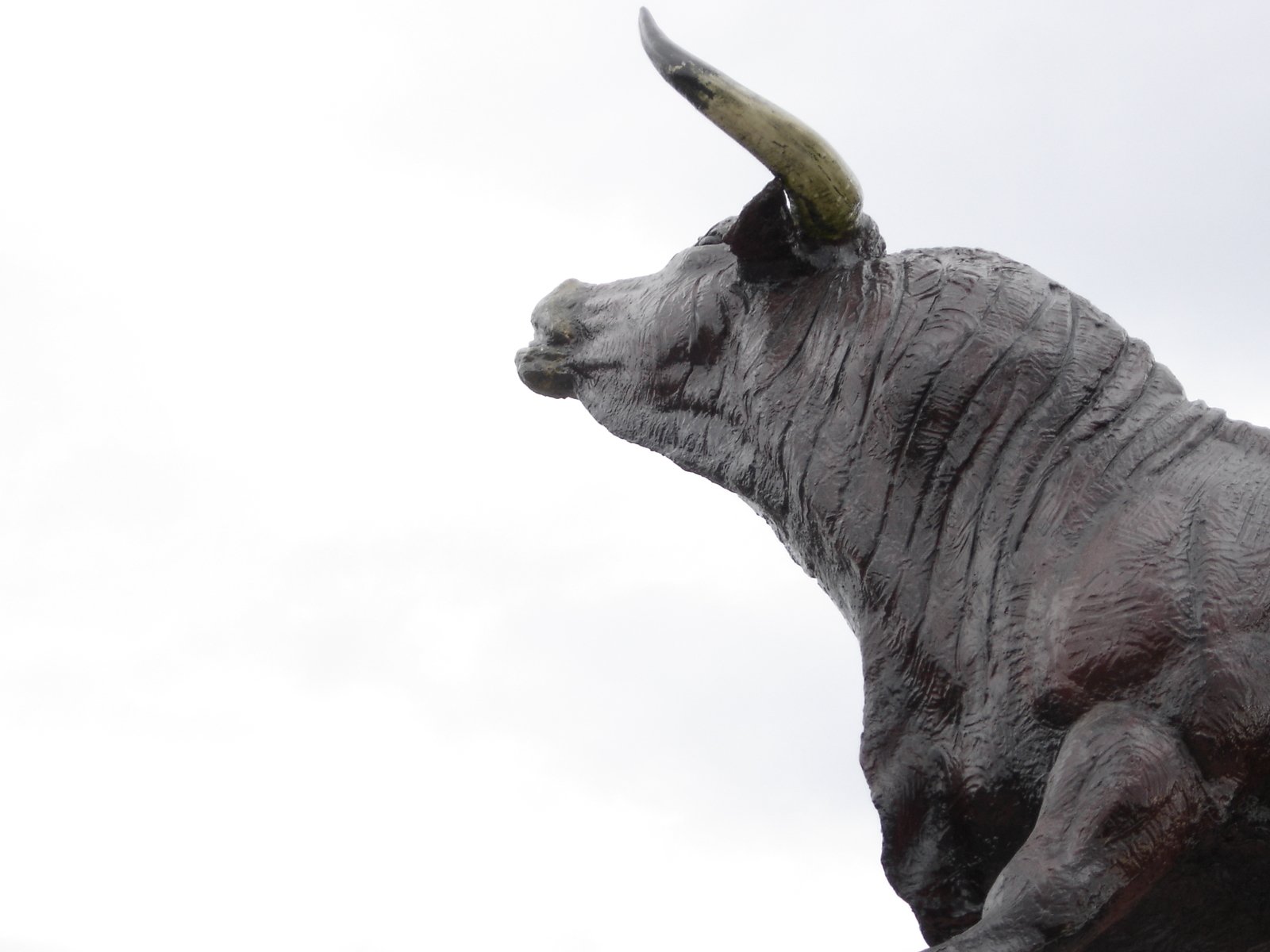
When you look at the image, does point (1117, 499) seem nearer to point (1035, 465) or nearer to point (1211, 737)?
point (1035, 465)

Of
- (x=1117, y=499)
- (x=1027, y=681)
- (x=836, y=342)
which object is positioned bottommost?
(x=1027, y=681)

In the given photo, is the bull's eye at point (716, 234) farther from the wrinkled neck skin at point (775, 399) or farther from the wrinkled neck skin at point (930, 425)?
the wrinkled neck skin at point (930, 425)

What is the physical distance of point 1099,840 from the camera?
9.05ft

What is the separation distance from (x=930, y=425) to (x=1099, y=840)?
0.90 meters

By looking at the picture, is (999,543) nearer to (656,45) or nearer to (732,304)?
(732,304)

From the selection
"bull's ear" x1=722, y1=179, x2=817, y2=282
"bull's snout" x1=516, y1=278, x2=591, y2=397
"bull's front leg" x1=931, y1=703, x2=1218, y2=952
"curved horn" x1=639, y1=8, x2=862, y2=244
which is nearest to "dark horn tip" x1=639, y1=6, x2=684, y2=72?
"curved horn" x1=639, y1=8, x2=862, y2=244

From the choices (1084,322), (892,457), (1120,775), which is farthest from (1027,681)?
(1084,322)

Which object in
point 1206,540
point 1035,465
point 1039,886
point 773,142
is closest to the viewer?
point 1039,886

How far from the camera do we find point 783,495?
3486 millimetres

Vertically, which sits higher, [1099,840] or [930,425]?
[930,425]

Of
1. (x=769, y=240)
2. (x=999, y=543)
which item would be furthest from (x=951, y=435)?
(x=769, y=240)

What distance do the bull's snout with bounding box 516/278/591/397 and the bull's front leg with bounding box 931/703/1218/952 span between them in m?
1.80

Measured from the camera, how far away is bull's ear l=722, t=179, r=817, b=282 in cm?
358

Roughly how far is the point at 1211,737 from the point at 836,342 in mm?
1120
